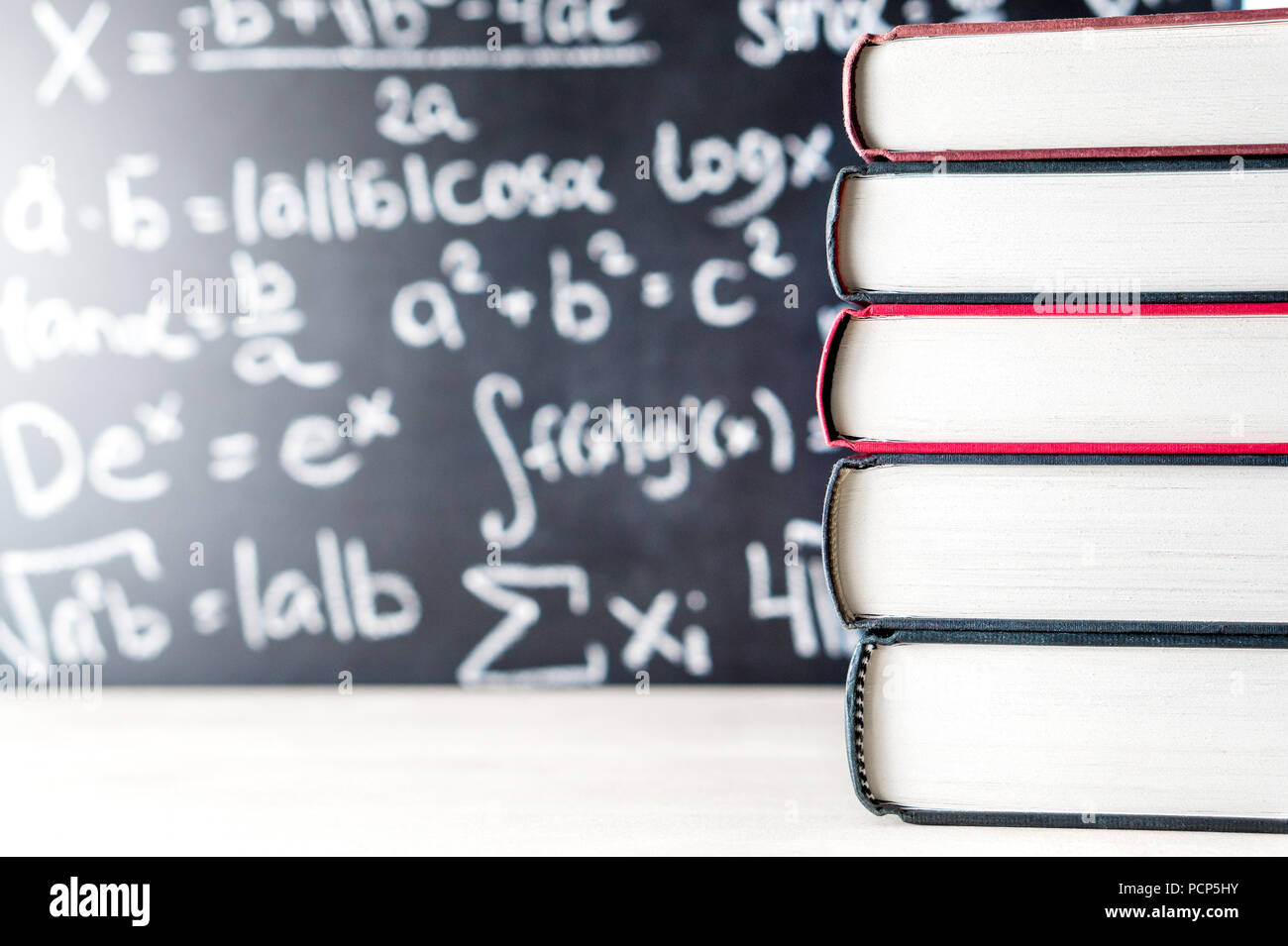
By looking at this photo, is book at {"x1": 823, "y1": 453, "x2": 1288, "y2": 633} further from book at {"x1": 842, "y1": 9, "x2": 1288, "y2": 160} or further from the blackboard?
the blackboard

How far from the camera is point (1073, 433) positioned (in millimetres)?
671

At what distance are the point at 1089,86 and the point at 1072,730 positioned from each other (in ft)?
1.32

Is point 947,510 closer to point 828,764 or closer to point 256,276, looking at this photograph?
point 828,764

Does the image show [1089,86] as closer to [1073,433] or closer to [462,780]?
[1073,433]

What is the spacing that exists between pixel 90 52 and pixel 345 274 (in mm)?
446

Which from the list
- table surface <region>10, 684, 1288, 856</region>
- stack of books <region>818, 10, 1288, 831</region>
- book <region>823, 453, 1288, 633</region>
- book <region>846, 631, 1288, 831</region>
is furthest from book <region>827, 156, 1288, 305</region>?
table surface <region>10, 684, 1288, 856</region>

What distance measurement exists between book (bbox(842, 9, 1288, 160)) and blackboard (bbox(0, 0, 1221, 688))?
70 cm

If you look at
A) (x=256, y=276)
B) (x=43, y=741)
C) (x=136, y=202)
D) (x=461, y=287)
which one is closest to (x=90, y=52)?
(x=136, y=202)

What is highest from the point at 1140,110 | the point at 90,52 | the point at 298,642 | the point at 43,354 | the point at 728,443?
the point at 90,52

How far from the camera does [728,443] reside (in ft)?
4.54

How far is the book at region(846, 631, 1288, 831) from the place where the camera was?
652 mm

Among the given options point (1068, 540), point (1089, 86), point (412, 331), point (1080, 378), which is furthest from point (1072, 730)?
point (412, 331)

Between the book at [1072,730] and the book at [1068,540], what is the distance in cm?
2
